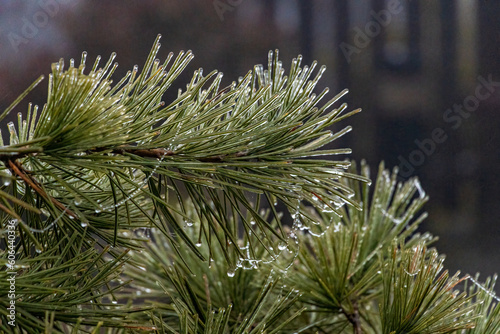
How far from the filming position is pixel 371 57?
1.52 m

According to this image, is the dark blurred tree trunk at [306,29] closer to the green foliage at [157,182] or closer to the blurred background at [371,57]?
the blurred background at [371,57]


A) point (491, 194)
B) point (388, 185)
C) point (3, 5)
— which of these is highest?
point (3, 5)

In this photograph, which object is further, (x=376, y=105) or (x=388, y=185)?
(x=376, y=105)

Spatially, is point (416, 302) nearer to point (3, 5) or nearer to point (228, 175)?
point (228, 175)

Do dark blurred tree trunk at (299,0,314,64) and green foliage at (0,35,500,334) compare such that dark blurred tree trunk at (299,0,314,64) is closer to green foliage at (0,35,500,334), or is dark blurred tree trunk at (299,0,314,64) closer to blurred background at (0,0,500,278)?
blurred background at (0,0,500,278)

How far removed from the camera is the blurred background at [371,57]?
4.75 ft

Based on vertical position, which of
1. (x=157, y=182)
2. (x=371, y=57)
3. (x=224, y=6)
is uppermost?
(x=224, y=6)

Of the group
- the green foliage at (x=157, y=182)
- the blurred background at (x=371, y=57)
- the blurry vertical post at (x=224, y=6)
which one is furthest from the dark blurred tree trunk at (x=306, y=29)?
the green foliage at (x=157, y=182)

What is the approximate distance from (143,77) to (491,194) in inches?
54.7

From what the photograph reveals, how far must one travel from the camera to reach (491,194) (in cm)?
147

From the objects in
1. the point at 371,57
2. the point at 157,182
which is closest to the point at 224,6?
the point at 371,57

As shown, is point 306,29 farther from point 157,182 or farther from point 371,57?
point 157,182

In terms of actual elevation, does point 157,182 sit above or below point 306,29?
below

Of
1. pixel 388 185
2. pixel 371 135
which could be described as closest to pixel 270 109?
pixel 388 185
